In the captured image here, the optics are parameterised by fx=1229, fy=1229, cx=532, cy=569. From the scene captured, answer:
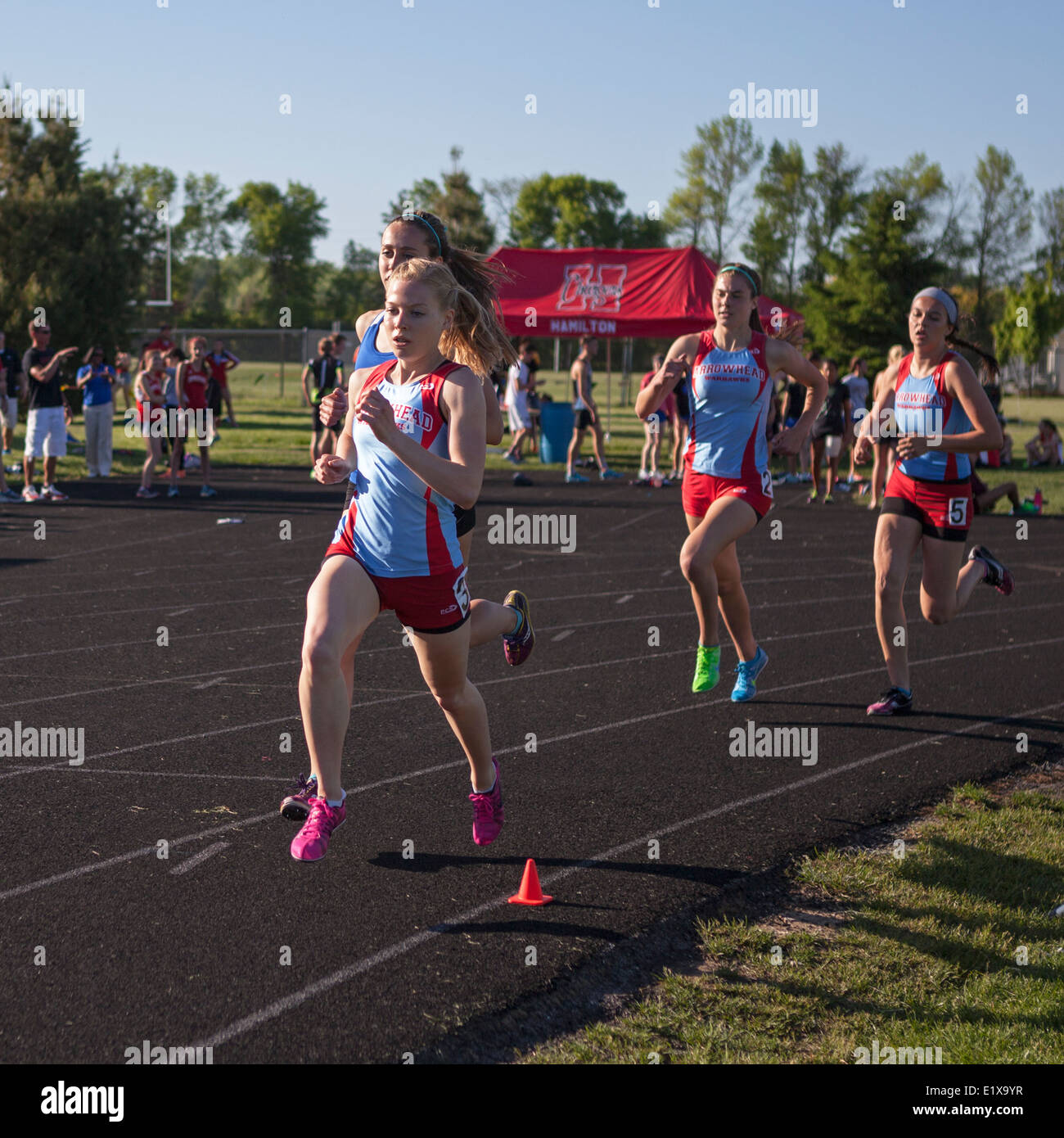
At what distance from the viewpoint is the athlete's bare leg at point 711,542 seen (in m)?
6.77

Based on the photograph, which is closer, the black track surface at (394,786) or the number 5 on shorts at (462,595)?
the black track surface at (394,786)

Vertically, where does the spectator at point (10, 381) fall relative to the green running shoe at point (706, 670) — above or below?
above

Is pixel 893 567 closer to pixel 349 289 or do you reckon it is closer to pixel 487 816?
pixel 487 816

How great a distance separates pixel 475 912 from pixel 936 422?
409 cm

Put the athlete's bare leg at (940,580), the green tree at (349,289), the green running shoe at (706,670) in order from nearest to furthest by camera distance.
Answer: the athlete's bare leg at (940,580)
the green running shoe at (706,670)
the green tree at (349,289)

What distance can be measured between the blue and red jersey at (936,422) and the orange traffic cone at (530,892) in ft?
11.8

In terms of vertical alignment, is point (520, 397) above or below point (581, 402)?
above

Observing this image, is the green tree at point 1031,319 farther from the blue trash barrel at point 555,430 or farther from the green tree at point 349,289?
the blue trash barrel at point 555,430

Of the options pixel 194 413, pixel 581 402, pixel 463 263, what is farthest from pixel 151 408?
pixel 463 263

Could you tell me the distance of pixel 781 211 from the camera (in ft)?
237

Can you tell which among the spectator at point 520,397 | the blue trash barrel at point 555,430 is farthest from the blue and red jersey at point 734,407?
the blue trash barrel at point 555,430

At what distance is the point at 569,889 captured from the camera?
448 centimetres

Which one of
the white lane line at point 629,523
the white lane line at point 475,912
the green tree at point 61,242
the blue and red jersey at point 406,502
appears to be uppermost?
the green tree at point 61,242

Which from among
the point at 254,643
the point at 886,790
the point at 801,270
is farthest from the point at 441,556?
the point at 801,270
